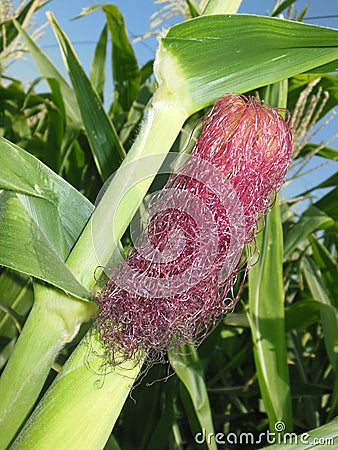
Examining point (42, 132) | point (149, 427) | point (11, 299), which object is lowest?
point (149, 427)

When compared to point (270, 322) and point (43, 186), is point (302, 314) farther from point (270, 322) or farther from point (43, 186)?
point (43, 186)

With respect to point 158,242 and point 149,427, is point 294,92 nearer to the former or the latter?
point 149,427

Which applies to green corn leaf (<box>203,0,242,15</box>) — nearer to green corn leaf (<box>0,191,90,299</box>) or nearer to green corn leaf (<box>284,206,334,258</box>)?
green corn leaf (<box>0,191,90,299</box>)

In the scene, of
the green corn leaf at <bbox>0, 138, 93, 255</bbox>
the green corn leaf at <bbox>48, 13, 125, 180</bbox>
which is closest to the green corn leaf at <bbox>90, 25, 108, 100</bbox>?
the green corn leaf at <bbox>48, 13, 125, 180</bbox>

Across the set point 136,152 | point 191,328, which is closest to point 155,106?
point 136,152

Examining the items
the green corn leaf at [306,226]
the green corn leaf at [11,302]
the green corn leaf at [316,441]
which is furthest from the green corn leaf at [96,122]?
the green corn leaf at [316,441]

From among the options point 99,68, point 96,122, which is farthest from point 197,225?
point 99,68
